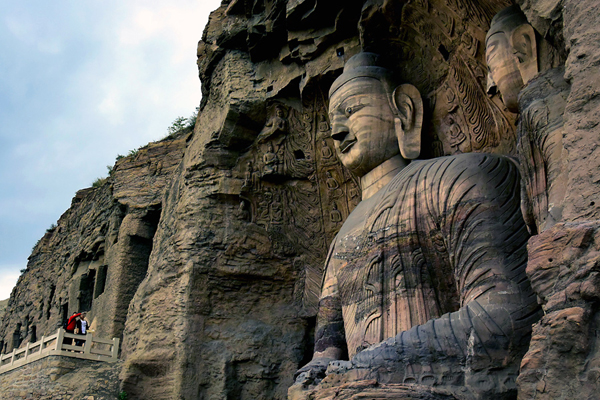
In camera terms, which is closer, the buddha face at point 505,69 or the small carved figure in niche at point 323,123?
the buddha face at point 505,69

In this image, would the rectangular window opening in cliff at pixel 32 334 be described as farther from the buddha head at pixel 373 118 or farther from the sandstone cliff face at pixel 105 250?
the buddha head at pixel 373 118

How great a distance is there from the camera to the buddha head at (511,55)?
4051mm

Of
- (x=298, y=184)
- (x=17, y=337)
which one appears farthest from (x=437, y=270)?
(x=17, y=337)

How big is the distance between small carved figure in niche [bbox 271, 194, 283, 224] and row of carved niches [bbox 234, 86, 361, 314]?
0.01 metres

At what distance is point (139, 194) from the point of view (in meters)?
12.2

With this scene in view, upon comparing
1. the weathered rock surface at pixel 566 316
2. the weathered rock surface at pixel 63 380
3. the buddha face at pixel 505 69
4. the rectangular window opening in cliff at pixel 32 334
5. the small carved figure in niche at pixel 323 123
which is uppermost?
A: the small carved figure in niche at pixel 323 123

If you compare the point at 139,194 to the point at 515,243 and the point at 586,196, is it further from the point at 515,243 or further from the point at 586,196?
the point at 586,196

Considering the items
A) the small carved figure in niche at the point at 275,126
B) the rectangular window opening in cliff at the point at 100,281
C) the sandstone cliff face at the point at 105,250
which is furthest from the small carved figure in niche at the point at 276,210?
the rectangular window opening in cliff at the point at 100,281

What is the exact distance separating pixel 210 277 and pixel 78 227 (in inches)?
358

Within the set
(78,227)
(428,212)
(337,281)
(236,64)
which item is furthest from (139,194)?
(428,212)

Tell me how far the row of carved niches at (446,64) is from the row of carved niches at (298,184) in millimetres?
1077

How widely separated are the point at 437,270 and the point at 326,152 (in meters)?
2.52

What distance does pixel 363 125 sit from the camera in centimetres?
553

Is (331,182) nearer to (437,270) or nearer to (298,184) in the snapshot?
(298,184)
